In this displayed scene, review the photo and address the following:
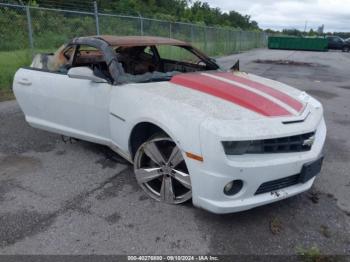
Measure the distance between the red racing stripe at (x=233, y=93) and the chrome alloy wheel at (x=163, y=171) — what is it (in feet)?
2.07

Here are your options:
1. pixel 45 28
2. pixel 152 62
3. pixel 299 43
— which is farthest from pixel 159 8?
pixel 152 62

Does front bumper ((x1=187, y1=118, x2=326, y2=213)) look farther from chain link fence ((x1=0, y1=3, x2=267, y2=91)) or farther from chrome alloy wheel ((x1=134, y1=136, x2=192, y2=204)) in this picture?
chain link fence ((x1=0, y1=3, x2=267, y2=91))

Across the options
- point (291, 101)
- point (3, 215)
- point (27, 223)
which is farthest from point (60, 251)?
point (291, 101)

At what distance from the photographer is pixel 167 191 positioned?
3020 millimetres

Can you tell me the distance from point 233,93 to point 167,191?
42.1 inches

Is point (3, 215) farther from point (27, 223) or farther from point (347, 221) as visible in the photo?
point (347, 221)

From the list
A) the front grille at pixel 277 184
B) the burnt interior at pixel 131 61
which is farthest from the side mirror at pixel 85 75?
the front grille at pixel 277 184

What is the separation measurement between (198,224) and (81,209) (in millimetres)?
1054

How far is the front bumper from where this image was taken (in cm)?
244

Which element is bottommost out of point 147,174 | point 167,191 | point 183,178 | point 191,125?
point 167,191

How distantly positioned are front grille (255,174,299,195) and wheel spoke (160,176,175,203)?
775mm

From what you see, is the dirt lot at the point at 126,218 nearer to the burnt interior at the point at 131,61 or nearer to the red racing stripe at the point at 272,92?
the red racing stripe at the point at 272,92

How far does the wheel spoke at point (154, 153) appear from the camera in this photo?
299cm

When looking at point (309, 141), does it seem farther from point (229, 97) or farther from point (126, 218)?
A: point (126, 218)
